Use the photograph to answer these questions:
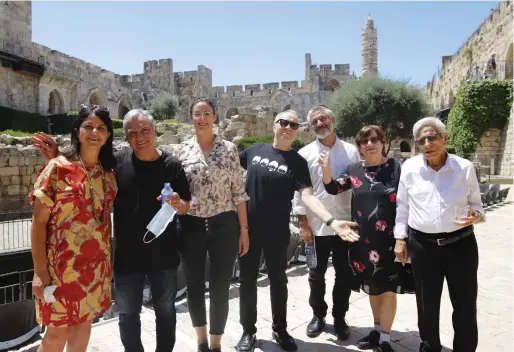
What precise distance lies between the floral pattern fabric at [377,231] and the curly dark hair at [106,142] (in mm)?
1967

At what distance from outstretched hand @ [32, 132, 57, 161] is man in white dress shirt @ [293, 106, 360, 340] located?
6.71 ft

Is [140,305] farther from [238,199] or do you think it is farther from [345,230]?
[345,230]

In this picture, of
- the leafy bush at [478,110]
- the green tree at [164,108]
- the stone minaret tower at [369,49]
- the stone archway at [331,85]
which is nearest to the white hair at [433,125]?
the leafy bush at [478,110]

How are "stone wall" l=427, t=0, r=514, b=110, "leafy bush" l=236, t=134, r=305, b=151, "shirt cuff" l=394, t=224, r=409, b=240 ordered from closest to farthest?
"shirt cuff" l=394, t=224, r=409, b=240 → "leafy bush" l=236, t=134, r=305, b=151 → "stone wall" l=427, t=0, r=514, b=110

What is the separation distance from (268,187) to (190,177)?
0.68 metres

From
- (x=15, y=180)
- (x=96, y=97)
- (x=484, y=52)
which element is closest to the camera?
(x=15, y=180)

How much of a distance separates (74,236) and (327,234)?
6.87 feet

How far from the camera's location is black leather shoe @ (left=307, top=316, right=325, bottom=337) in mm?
3434

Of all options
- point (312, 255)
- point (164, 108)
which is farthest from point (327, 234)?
point (164, 108)

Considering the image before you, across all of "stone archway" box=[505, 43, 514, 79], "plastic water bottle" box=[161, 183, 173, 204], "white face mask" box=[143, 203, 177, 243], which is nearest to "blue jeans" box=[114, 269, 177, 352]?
"white face mask" box=[143, 203, 177, 243]

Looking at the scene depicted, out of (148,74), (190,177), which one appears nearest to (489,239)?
(190,177)

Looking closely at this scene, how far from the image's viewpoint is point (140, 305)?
8.59ft

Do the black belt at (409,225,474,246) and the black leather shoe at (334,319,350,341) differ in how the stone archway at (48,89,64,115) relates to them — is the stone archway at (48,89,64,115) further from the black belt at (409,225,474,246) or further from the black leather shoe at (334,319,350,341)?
the black belt at (409,225,474,246)

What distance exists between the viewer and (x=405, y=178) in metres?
2.88
